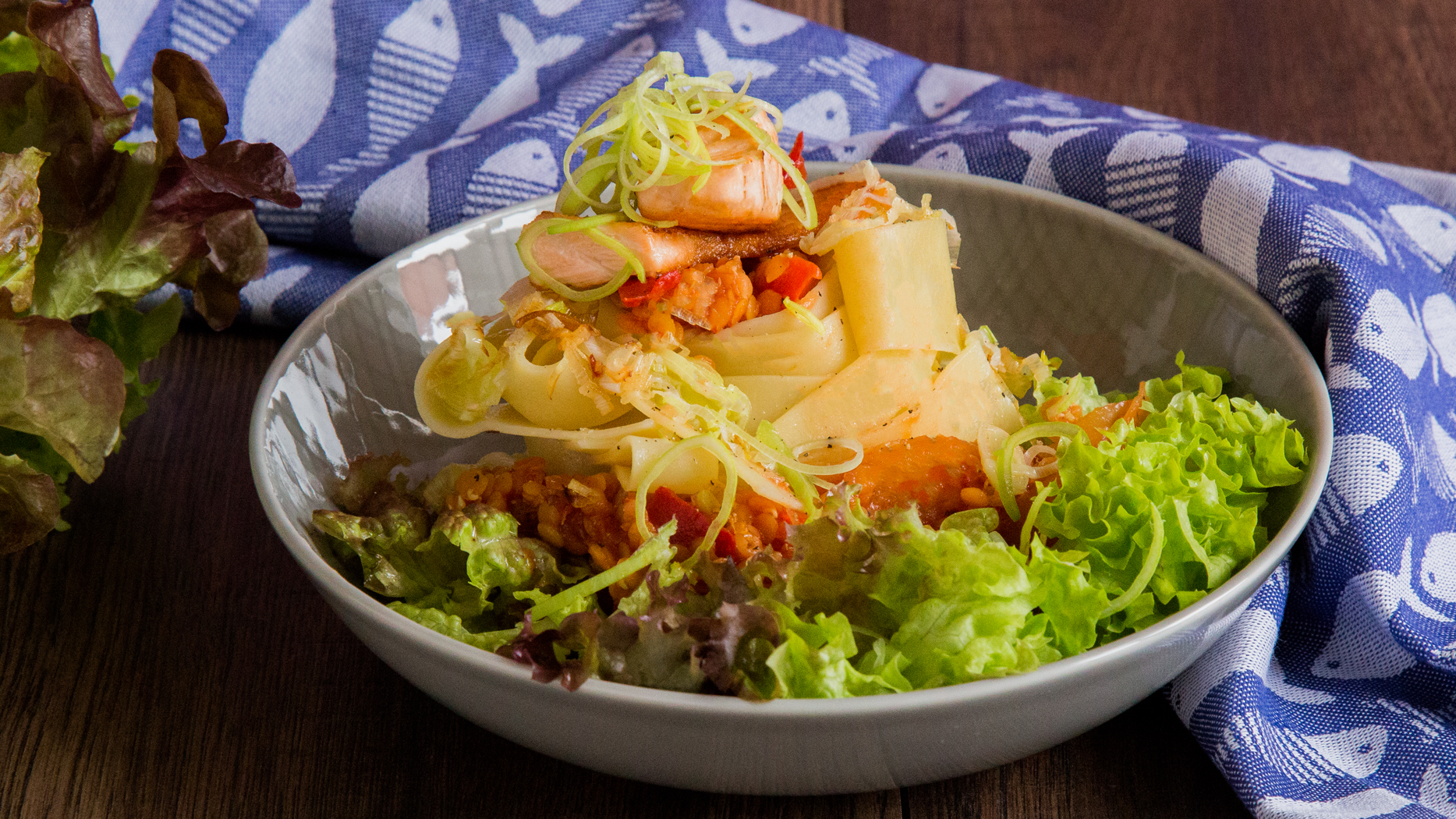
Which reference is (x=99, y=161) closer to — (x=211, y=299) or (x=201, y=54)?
(x=211, y=299)

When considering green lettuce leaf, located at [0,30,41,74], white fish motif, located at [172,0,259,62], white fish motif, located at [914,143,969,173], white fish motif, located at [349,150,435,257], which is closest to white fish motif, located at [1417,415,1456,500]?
white fish motif, located at [914,143,969,173]

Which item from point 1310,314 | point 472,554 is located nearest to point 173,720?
point 472,554

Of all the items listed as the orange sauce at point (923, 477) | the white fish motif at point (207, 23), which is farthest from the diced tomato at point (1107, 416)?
the white fish motif at point (207, 23)

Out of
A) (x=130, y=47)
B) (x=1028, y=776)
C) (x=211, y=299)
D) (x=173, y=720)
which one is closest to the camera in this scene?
(x=1028, y=776)

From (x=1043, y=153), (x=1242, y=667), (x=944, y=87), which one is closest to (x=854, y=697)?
(x=1242, y=667)

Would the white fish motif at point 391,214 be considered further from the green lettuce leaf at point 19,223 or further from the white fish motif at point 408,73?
the green lettuce leaf at point 19,223

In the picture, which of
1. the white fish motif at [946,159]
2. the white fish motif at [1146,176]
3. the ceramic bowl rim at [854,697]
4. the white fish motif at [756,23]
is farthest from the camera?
the white fish motif at [756,23]
